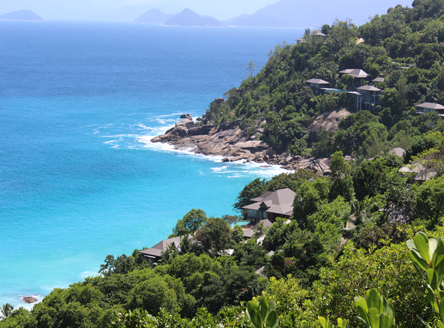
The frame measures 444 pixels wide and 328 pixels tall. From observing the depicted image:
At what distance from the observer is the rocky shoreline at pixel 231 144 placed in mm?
63625

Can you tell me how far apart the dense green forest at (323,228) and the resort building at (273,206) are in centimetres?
169

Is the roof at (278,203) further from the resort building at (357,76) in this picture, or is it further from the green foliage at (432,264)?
the resort building at (357,76)

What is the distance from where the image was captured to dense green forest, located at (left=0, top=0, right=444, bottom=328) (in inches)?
498

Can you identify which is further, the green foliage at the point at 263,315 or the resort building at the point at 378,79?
the resort building at the point at 378,79

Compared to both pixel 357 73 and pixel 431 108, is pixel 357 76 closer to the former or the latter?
pixel 357 73

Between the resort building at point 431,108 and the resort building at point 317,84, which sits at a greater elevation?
the resort building at point 317,84

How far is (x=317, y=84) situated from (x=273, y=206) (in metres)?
39.1

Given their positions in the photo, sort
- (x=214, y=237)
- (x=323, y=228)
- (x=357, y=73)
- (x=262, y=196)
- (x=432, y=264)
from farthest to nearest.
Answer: (x=357, y=73) → (x=262, y=196) → (x=214, y=237) → (x=323, y=228) → (x=432, y=264)

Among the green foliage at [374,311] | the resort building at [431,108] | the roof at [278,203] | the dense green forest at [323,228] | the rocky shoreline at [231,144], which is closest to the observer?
the green foliage at [374,311]

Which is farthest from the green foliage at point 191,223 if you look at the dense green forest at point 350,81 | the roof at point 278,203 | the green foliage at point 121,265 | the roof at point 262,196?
the dense green forest at point 350,81

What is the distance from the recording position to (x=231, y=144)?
73.3 meters

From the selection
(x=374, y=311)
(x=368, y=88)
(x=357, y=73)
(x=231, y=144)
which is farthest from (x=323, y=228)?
(x=357, y=73)

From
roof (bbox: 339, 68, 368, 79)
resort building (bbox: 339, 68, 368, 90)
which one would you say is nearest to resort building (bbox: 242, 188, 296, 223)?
resort building (bbox: 339, 68, 368, 90)

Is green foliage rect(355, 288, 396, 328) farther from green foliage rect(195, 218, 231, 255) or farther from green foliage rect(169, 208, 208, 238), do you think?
green foliage rect(169, 208, 208, 238)
